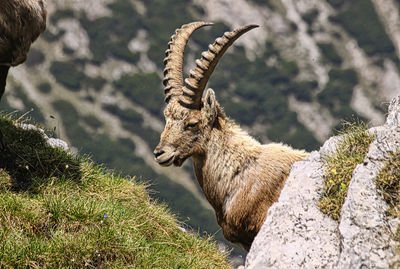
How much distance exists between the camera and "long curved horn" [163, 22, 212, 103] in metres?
10.9

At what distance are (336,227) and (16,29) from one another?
23.1 ft

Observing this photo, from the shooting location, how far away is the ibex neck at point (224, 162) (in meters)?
9.74

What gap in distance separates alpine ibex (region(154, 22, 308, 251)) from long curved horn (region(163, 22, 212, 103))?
423mm

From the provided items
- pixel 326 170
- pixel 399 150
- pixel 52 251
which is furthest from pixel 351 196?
pixel 52 251

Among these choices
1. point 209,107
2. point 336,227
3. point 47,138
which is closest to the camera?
point 336,227

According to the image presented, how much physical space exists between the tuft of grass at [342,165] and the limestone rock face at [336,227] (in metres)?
0.13

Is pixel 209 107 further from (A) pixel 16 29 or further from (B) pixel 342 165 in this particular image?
(A) pixel 16 29

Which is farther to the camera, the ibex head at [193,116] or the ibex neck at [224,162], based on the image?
the ibex head at [193,116]

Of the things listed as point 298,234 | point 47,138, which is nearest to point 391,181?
point 298,234

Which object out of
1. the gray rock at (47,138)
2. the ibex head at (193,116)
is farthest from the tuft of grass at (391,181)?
the gray rock at (47,138)

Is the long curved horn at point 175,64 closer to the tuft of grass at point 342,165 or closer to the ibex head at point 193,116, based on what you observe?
the ibex head at point 193,116

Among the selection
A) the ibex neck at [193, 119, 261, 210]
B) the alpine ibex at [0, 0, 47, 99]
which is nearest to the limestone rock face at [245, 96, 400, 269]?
the ibex neck at [193, 119, 261, 210]

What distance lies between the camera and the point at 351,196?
20.9 ft

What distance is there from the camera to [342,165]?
7504 millimetres
